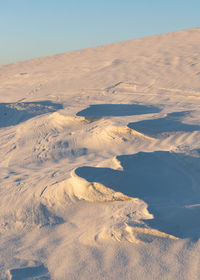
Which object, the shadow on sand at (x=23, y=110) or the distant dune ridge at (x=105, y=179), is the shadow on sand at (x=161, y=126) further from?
the shadow on sand at (x=23, y=110)

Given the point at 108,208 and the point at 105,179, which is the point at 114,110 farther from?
the point at 108,208

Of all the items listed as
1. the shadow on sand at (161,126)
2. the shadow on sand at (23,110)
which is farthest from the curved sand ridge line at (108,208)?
the shadow on sand at (23,110)

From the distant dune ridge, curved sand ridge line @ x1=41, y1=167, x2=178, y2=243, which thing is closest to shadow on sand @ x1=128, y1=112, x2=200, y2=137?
the distant dune ridge

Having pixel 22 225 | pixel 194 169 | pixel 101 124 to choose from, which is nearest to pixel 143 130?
pixel 101 124

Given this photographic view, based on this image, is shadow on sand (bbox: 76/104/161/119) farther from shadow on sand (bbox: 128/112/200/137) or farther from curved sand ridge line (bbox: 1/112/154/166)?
shadow on sand (bbox: 128/112/200/137)

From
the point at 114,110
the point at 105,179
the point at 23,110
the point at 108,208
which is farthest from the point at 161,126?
the point at 23,110

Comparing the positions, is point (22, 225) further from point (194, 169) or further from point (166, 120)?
point (166, 120)
